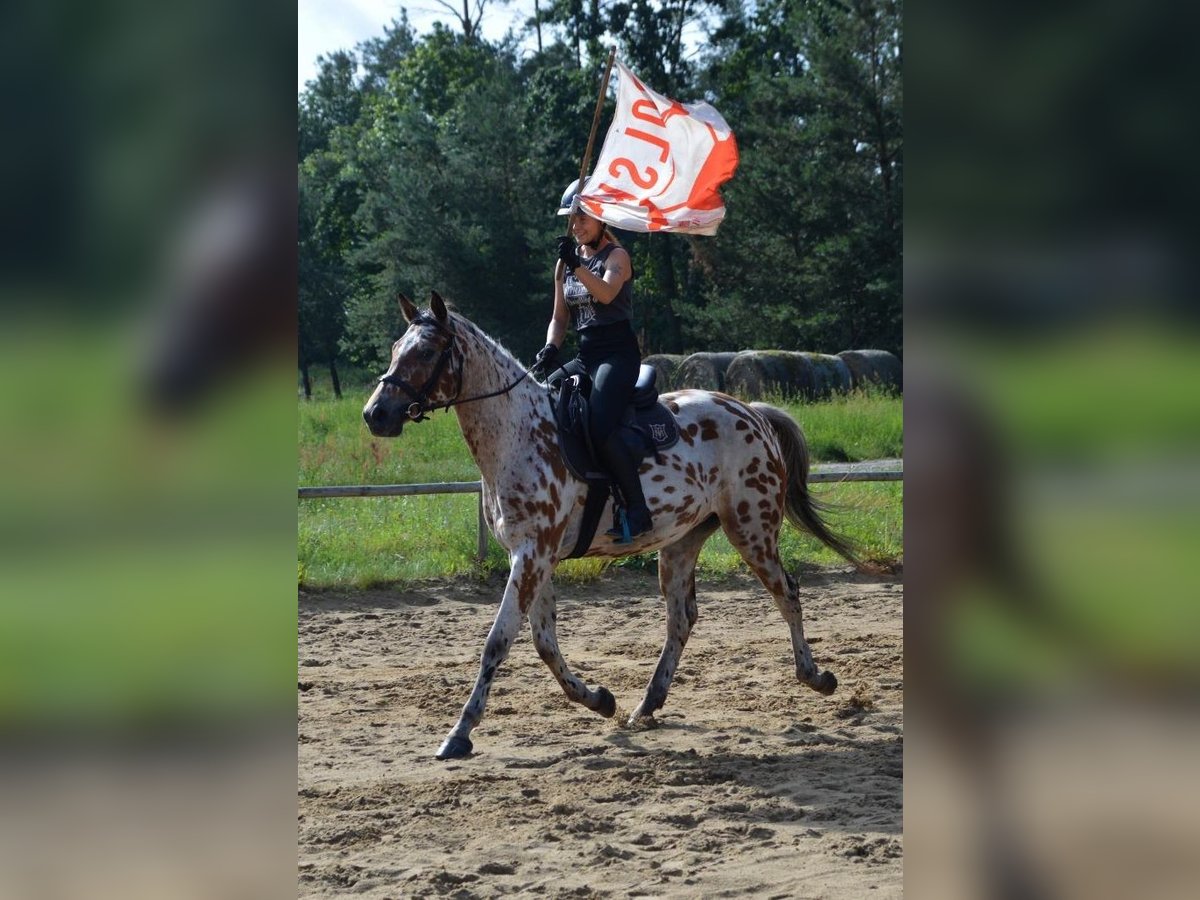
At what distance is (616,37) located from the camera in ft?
117

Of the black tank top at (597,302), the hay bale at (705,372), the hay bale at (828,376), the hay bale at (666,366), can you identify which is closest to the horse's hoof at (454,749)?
the black tank top at (597,302)

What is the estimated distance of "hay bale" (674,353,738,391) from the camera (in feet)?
75.8

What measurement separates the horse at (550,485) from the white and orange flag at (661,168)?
92 cm

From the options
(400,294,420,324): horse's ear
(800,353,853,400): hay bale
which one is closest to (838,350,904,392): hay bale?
(800,353,853,400): hay bale

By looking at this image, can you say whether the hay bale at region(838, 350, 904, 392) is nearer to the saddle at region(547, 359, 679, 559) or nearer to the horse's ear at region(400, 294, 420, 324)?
the saddle at region(547, 359, 679, 559)

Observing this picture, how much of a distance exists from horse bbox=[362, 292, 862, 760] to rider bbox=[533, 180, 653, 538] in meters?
0.18

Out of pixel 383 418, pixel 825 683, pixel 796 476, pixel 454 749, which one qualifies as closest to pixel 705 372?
pixel 796 476

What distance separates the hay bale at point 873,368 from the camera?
24.9 metres

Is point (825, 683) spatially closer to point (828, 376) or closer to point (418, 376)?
point (418, 376)
